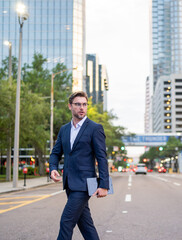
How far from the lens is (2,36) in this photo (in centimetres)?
7138

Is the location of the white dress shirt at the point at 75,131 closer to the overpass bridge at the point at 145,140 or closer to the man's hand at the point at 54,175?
the man's hand at the point at 54,175

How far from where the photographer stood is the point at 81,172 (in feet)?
12.3

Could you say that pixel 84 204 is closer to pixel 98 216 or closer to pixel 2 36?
pixel 98 216

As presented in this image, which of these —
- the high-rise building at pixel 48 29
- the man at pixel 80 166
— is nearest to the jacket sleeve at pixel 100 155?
the man at pixel 80 166

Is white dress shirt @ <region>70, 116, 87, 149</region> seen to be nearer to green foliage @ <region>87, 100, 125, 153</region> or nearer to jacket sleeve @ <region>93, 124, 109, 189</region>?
jacket sleeve @ <region>93, 124, 109, 189</region>

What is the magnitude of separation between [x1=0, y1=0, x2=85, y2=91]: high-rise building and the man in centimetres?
6687

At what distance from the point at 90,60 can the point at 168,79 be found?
116 ft

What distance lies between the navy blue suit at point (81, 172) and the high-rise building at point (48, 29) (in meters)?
67.0

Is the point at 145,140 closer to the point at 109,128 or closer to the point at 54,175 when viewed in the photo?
the point at 109,128

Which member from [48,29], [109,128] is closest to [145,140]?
[109,128]

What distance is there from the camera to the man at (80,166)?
12.1 feet

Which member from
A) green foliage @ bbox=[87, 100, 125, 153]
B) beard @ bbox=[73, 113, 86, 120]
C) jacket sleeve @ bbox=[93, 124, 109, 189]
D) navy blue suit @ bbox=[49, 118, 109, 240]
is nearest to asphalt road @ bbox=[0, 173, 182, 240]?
navy blue suit @ bbox=[49, 118, 109, 240]

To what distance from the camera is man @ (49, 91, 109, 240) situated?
145 inches

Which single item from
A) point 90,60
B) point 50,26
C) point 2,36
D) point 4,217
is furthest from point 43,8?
point 90,60
